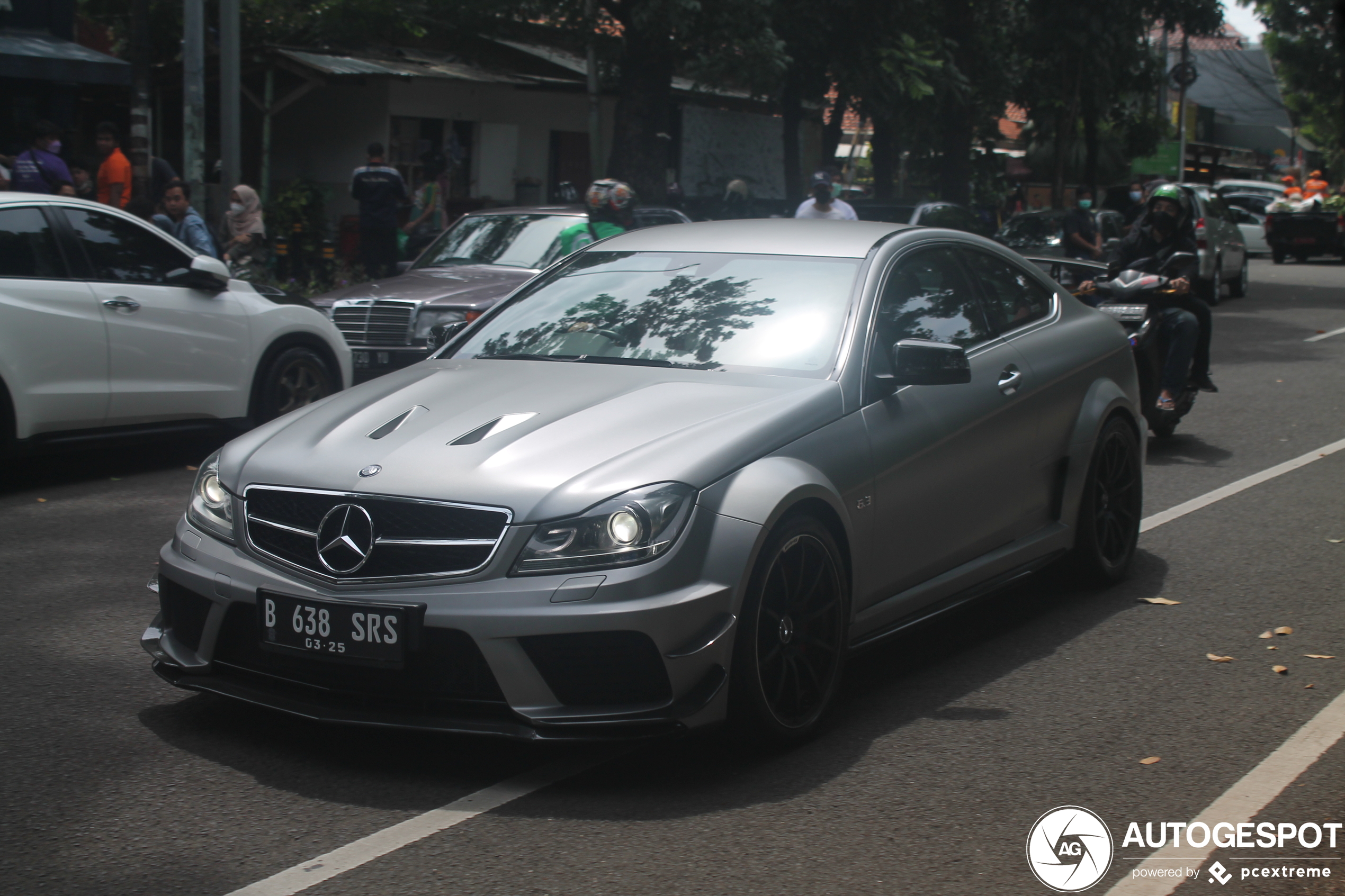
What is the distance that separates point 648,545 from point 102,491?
560 cm

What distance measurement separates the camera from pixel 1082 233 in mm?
21328

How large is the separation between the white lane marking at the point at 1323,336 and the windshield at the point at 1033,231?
3.91m

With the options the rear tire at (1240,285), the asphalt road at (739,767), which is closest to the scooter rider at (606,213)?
the asphalt road at (739,767)

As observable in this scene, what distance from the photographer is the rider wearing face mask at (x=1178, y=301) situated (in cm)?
1043

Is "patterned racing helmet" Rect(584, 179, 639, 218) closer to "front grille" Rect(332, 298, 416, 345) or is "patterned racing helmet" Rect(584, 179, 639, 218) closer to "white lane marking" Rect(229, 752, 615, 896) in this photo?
"front grille" Rect(332, 298, 416, 345)

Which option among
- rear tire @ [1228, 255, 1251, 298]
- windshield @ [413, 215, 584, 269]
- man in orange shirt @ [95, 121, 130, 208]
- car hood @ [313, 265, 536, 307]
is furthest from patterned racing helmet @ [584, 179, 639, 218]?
rear tire @ [1228, 255, 1251, 298]

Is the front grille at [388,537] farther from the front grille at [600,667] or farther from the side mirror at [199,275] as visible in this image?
the side mirror at [199,275]

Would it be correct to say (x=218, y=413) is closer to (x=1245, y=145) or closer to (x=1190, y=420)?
(x=1190, y=420)

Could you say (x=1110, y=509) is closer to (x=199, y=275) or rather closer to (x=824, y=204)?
(x=199, y=275)

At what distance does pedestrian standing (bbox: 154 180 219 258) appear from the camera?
13602mm

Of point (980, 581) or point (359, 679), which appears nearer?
point (359, 679)

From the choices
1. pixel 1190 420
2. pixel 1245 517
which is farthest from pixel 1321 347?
pixel 1245 517

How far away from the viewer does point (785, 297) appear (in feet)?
17.4

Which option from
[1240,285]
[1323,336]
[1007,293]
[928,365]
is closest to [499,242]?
[1007,293]
